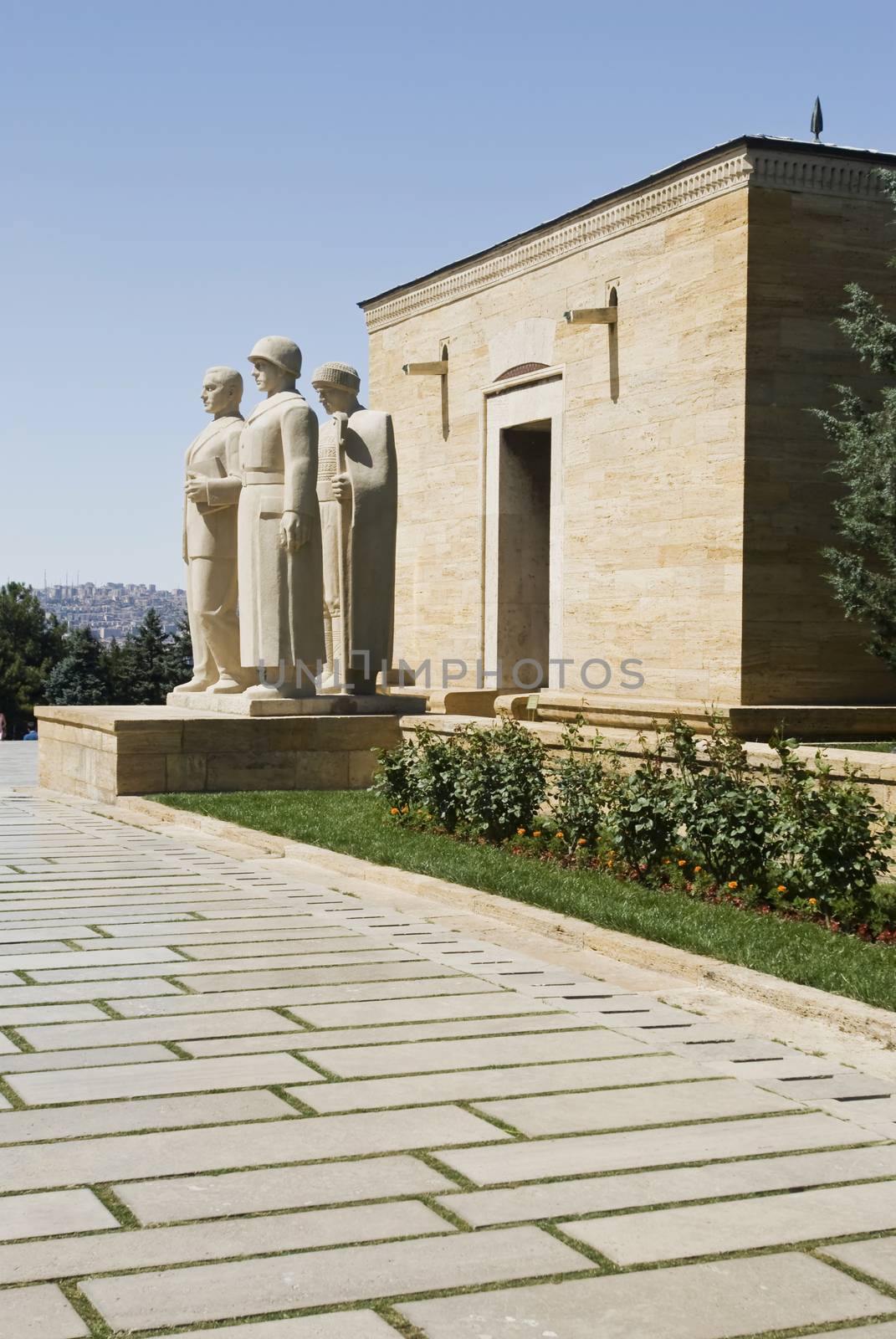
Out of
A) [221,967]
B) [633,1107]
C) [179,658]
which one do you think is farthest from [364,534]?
[179,658]

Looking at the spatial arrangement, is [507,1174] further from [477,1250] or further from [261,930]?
[261,930]

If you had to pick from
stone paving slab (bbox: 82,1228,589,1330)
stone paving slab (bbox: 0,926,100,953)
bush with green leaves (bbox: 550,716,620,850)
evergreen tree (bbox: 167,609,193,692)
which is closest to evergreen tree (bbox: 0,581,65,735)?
evergreen tree (bbox: 167,609,193,692)

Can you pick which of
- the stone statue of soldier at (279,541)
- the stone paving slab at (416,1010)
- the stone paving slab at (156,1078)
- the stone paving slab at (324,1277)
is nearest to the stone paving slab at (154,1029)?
the stone paving slab at (416,1010)

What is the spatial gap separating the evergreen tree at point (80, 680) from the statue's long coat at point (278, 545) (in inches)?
1261

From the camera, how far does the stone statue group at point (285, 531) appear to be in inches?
544

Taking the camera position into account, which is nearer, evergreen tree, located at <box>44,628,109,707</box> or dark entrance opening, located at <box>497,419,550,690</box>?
dark entrance opening, located at <box>497,419,550,690</box>

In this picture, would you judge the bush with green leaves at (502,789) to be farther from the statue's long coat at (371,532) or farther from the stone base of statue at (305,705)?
the statue's long coat at (371,532)

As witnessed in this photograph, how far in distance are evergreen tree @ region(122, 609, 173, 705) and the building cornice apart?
103 ft

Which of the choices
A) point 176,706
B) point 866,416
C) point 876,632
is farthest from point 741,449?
point 176,706

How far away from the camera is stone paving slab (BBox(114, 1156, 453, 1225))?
3.53m

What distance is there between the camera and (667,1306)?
306 centimetres

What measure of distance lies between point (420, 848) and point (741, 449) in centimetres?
740

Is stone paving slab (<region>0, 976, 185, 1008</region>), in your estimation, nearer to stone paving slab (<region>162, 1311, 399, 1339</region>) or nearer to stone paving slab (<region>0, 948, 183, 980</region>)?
stone paving slab (<region>0, 948, 183, 980</region>)

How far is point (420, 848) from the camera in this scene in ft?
30.6
